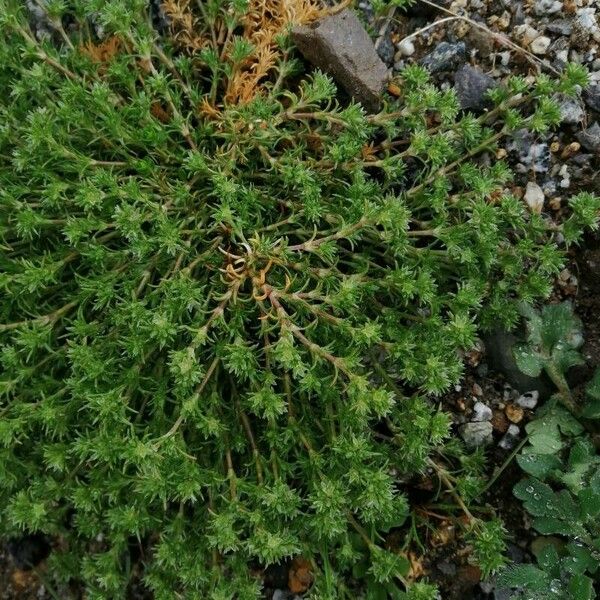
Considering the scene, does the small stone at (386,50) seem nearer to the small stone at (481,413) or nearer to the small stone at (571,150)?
the small stone at (571,150)

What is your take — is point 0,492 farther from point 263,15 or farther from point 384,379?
point 263,15

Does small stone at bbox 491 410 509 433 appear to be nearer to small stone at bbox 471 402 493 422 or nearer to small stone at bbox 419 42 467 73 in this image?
small stone at bbox 471 402 493 422

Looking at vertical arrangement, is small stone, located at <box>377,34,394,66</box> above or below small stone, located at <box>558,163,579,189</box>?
above

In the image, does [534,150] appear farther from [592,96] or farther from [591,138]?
[592,96]

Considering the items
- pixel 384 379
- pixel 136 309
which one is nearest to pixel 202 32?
pixel 136 309

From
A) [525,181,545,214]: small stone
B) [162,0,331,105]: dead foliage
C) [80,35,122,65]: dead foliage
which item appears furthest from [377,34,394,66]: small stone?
[80,35,122,65]: dead foliage

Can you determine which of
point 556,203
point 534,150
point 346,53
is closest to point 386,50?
point 346,53
